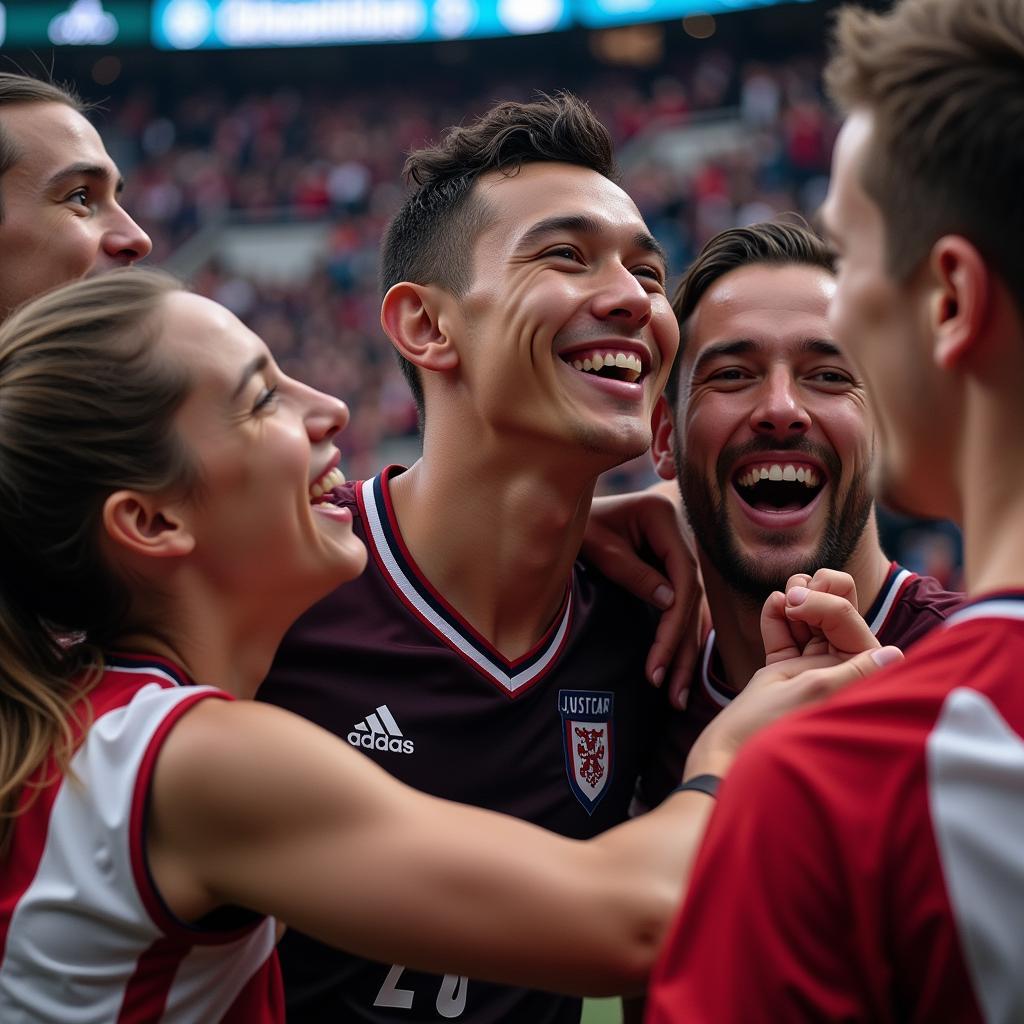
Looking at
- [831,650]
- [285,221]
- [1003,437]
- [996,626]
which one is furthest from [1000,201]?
[285,221]

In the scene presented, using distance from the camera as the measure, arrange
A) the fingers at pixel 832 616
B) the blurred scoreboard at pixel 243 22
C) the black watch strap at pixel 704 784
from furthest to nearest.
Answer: the blurred scoreboard at pixel 243 22 < the fingers at pixel 832 616 < the black watch strap at pixel 704 784

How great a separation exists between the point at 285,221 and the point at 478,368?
→ 1950 centimetres

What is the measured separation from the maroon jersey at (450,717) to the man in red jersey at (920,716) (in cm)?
138

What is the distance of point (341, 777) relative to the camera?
5.92 ft

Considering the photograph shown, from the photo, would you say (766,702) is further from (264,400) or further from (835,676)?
(264,400)

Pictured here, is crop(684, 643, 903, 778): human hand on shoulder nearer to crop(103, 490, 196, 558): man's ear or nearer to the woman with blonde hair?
the woman with blonde hair

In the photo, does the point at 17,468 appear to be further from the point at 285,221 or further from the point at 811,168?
the point at 285,221

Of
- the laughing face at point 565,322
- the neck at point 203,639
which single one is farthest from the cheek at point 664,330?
the neck at point 203,639

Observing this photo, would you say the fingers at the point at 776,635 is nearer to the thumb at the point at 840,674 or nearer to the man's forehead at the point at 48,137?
the thumb at the point at 840,674

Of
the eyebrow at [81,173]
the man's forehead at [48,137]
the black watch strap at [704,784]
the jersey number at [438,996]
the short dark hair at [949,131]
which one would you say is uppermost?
the short dark hair at [949,131]

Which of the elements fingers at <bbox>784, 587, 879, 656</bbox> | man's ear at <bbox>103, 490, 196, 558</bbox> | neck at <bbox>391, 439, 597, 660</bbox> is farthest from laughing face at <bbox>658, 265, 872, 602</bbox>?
man's ear at <bbox>103, 490, 196, 558</bbox>

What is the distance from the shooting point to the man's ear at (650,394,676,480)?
3.46 metres

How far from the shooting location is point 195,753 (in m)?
1.81

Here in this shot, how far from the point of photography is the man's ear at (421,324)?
3107 mm
